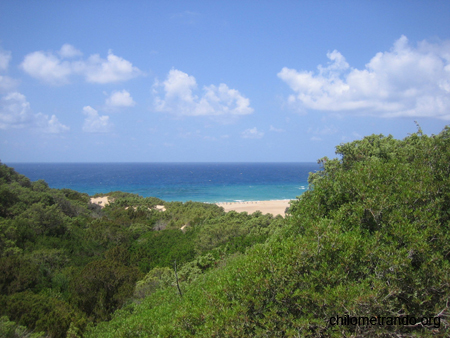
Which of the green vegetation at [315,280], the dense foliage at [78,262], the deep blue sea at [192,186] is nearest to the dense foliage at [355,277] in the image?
the green vegetation at [315,280]

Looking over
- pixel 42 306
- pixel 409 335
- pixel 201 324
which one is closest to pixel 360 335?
pixel 409 335

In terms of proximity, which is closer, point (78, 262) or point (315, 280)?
point (315, 280)

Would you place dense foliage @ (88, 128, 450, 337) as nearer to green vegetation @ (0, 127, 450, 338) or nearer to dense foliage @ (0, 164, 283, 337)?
green vegetation @ (0, 127, 450, 338)

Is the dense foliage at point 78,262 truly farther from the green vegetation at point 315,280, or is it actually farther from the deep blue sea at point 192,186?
the deep blue sea at point 192,186

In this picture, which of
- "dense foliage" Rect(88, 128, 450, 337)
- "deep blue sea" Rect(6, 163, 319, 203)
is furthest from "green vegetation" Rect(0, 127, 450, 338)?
"deep blue sea" Rect(6, 163, 319, 203)

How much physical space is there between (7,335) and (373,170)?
11.0 metres

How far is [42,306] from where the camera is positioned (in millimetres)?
9672

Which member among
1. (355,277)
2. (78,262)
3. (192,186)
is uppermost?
(355,277)

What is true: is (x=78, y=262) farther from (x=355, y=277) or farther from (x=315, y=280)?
(x=355, y=277)

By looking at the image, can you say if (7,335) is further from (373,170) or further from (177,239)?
(177,239)

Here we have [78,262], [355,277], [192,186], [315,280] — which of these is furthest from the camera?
[192,186]

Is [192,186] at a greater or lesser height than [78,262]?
lesser

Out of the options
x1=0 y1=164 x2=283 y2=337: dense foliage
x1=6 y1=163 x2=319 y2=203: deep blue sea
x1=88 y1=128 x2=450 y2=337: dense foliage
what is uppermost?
x1=88 y1=128 x2=450 y2=337: dense foliage

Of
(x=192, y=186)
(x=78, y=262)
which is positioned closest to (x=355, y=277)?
(x=78, y=262)
